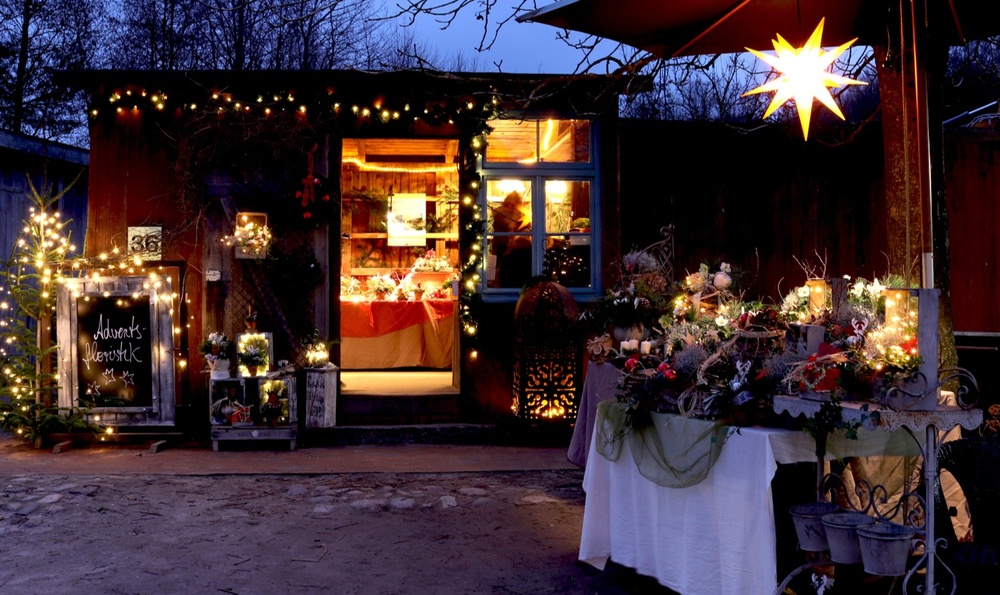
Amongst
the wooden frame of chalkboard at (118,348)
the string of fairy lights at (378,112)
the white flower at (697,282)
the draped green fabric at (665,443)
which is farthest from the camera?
the string of fairy lights at (378,112)

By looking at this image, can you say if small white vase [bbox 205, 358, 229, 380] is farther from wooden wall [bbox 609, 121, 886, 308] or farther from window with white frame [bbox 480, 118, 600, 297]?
wooden wall [bbox 609, 121, 886, 308]

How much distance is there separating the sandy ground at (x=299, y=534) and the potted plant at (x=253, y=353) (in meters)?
1.56

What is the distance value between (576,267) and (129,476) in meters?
4.76

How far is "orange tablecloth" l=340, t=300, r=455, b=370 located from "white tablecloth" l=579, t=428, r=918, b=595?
6.18 metres

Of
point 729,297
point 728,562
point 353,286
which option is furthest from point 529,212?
point 728,562

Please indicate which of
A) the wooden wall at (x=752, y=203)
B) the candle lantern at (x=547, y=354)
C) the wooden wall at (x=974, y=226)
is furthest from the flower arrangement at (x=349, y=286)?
the wooden wall at (x=974, y=226)

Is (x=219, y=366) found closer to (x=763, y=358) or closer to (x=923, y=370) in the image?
(x=763, y=358)

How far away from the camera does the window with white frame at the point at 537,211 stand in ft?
32.2

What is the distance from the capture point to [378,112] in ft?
31.9

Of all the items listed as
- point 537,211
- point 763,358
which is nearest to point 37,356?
point 537,211

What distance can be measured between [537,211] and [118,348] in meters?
4.42

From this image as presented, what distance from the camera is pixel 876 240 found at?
32.0 ft

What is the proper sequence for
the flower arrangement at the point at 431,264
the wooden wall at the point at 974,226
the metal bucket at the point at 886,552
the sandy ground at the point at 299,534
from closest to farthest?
the metal bucket at the point at 886,552 < the sandy ground at the point at 299,534 < the wooden wall at the point at 974,226 < the flower arrangement at the point at 431,264

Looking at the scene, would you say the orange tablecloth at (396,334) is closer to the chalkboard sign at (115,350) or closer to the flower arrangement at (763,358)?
the chalkboard sign at (115,350)
